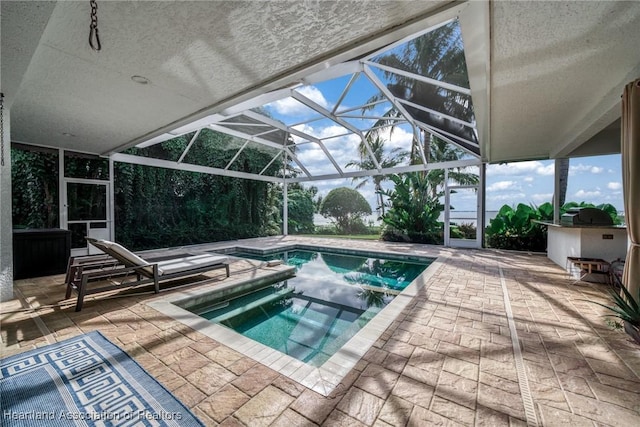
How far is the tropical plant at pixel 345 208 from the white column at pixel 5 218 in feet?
52.0

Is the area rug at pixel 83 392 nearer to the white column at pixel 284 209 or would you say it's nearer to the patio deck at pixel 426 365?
the patio deck at pixel 426 365

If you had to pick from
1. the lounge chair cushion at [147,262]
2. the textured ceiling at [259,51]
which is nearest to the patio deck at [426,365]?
the lounge chair cushion at [147,262]

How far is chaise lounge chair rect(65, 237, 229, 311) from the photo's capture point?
4.05 m

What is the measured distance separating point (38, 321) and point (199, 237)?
8.65 meters

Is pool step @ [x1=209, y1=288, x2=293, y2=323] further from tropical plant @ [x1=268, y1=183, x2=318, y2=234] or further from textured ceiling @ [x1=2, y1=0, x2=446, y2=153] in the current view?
tropical plant @ [x1=268, y1=183, x2=318, y2=234]

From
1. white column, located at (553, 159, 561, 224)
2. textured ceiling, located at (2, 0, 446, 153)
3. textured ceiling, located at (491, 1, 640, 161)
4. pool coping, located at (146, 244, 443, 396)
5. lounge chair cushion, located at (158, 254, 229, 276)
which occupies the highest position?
textured ceiling, located at (2, 0, 446, 153)

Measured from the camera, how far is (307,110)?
8.80m

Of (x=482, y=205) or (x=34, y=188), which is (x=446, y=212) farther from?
(x=34, y=188)

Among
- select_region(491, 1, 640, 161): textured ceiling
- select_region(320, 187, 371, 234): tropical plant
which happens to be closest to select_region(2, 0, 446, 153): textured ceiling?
select_region(491, 1, 640, 161): textured ceiling

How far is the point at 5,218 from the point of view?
4164 mm

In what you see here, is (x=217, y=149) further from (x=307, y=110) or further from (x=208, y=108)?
(x=208, y=108)

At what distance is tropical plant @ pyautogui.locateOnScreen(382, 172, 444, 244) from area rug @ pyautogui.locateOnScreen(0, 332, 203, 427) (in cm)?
1111

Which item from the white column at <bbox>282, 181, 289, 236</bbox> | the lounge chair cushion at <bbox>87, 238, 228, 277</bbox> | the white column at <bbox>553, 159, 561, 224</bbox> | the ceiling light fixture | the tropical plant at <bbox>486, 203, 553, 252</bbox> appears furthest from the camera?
the white column at <bbox>282, 181, 289, 236</bbox>

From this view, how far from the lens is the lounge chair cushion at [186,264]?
4.95 m
